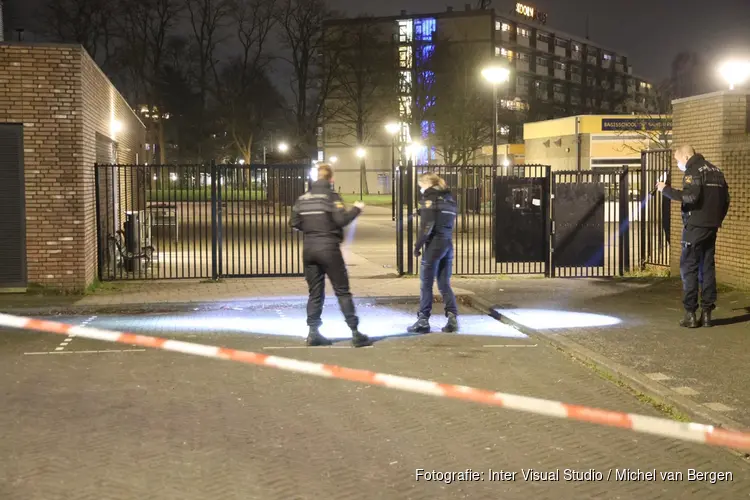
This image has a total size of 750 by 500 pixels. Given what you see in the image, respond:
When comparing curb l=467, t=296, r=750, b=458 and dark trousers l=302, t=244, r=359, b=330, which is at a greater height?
dark trousers l=302, t=244, r=359, b=330

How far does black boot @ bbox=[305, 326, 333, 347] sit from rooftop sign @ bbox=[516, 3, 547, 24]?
8433cm

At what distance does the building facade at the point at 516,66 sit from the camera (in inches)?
2721

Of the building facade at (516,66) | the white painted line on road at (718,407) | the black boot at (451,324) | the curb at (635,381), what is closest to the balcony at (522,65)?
the building facade at (516,66)

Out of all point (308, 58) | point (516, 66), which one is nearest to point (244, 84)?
point (308, 58)

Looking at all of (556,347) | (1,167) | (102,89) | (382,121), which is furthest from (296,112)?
(556,347)

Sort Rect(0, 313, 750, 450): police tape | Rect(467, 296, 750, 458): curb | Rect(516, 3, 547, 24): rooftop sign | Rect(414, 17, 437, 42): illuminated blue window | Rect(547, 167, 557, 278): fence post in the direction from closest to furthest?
Rect(0, 313, 750, 450): police tape < Rect(467, 296, 750, 458): curb < Rect(547, 167, 557, 278): fence post < Rect(414, 17, 437, 42): illuminated blue window < Rect(516, 3, 547, 24): rooftop sign

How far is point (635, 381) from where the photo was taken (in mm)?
7742

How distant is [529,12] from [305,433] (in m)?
90.2

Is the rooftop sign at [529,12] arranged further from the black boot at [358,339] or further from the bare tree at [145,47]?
the black boot at [358,339]

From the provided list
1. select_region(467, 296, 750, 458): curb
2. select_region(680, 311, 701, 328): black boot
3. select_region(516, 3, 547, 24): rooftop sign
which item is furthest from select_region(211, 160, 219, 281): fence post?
select_region(516, 3, 547, 24): rooftop sign

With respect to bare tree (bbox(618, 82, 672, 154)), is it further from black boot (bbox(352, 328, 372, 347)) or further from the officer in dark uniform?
the officer in dark uniform

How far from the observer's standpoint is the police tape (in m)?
6.29

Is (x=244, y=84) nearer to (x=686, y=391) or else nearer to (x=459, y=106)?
(x=459, y=106)

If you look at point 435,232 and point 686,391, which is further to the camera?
point 435,232
